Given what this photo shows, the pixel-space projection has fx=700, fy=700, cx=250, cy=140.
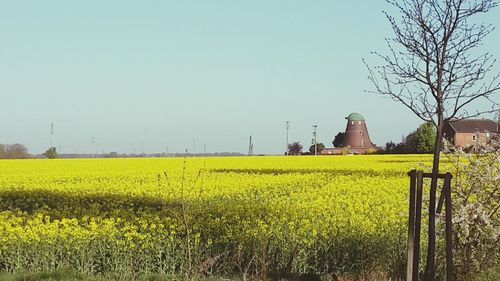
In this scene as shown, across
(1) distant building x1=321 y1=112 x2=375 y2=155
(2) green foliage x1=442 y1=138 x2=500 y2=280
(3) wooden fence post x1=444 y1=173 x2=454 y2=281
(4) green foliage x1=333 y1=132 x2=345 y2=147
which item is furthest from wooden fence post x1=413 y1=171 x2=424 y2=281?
(4) green foliage x1=333 y1=132 x2=345 y2=147

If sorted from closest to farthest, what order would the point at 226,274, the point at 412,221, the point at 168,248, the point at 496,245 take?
the point at 412,221 < the point at 496,245 < the point at 226,274 < the point at 168,248

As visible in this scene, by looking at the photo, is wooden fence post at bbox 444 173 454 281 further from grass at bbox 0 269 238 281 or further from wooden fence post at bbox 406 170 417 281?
grass at bbox 0 269 238 281

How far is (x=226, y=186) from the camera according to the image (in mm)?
23156

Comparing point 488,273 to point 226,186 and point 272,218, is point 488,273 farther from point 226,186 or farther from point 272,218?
point 226,186

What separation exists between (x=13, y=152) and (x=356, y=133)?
64129 millimetres

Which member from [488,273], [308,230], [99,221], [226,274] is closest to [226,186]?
[99,221]

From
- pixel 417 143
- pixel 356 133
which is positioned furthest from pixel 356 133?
pixel 417 143

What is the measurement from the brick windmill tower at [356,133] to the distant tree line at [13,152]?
5888 centimetres

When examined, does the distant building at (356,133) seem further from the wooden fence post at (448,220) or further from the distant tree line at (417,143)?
the wooden fence post at (448,220)

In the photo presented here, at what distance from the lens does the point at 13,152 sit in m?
75.9

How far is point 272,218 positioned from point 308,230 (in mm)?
1585

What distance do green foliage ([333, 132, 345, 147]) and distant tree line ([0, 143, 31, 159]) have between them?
194ft

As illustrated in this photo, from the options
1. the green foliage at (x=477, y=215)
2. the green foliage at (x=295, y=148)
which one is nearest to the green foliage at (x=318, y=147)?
the green foliage at (x=295, y=148)

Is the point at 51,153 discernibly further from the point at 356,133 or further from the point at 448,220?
the point at 448,220
